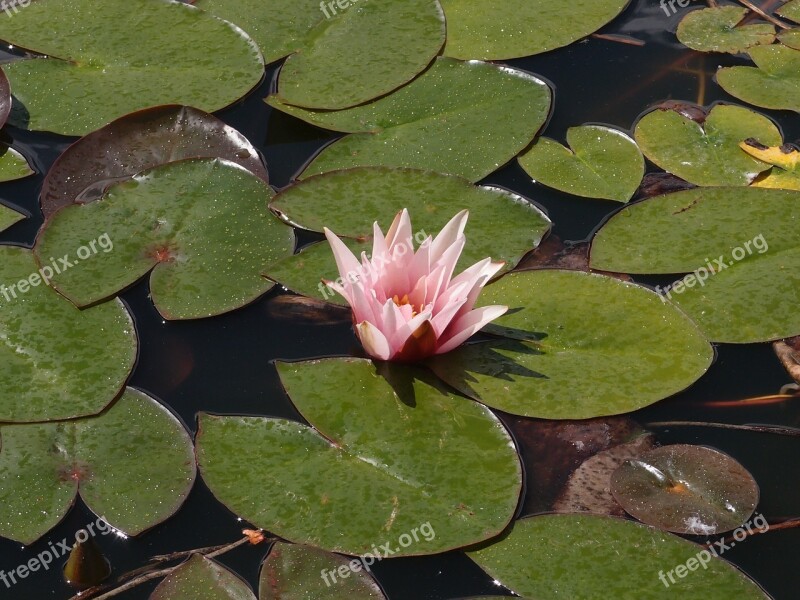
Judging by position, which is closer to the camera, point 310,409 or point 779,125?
point 310,409

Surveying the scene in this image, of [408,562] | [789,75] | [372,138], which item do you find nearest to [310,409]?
[408,562]

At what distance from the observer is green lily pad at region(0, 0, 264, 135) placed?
3.87 metres

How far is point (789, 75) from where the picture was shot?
418cm

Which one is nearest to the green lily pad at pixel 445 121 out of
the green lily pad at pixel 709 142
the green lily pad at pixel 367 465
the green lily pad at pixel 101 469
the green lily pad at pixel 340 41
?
the green lily pad at pixel 340 41

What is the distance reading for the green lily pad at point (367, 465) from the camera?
2.66 m

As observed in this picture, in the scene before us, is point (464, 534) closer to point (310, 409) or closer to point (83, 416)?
point (310, 409)

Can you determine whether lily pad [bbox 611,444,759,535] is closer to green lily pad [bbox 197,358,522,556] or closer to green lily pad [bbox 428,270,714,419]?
green lily pad [bbox 428,270,714,419]

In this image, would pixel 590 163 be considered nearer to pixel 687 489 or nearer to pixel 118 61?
pixel 687 489

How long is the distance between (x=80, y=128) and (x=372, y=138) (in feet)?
4.18

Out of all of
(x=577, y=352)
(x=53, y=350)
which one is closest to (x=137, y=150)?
(x=53, y=350)

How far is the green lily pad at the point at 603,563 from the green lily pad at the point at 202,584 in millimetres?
732

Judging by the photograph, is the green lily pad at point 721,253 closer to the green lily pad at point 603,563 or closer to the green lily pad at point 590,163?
the green lily pad at point 590,163

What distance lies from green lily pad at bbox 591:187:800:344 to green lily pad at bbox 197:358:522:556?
3.10 feet

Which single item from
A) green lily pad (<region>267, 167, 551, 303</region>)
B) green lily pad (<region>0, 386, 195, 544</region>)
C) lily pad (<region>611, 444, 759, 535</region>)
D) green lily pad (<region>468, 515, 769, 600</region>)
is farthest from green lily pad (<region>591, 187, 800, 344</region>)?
green lily pad (<region>0, 386, 195, 544</region>)
